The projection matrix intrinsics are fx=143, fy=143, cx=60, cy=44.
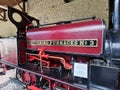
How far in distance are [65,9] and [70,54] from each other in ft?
8.97

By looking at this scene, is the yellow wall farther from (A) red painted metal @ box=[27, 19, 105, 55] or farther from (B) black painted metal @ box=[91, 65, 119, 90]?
(B) black painted metal @ box=[91, 65, 119, 90]

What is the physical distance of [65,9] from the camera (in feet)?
13.1

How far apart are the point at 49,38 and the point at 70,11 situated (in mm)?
2291

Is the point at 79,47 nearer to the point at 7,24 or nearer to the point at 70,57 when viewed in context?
the point at 70,57

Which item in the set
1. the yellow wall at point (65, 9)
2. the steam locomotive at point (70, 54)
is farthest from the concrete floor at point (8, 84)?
the yellow wall at point (65, 9)

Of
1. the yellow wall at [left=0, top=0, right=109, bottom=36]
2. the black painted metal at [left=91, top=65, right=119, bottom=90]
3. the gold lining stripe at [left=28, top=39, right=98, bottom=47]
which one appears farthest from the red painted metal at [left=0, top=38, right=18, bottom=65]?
the yellow wall at [left=0, top=0, right=109, bottom=36]

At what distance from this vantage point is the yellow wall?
3.19 meters

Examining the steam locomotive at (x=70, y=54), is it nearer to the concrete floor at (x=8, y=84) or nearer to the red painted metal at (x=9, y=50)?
the red painted metal at (x=9, y=50)

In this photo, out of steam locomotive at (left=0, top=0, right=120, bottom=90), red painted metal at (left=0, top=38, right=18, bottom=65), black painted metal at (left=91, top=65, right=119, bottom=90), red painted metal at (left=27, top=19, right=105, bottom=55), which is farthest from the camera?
red painted metal at (left=0, top=38, right=18, bottom=65)

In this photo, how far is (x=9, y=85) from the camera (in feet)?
8.91

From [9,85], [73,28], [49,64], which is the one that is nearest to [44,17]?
[9,85]

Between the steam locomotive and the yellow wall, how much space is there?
1648 millimetres

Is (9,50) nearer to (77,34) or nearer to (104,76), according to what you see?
(77,34)

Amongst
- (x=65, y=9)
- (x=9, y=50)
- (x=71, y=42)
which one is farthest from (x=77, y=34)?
(x=65, y=9)
